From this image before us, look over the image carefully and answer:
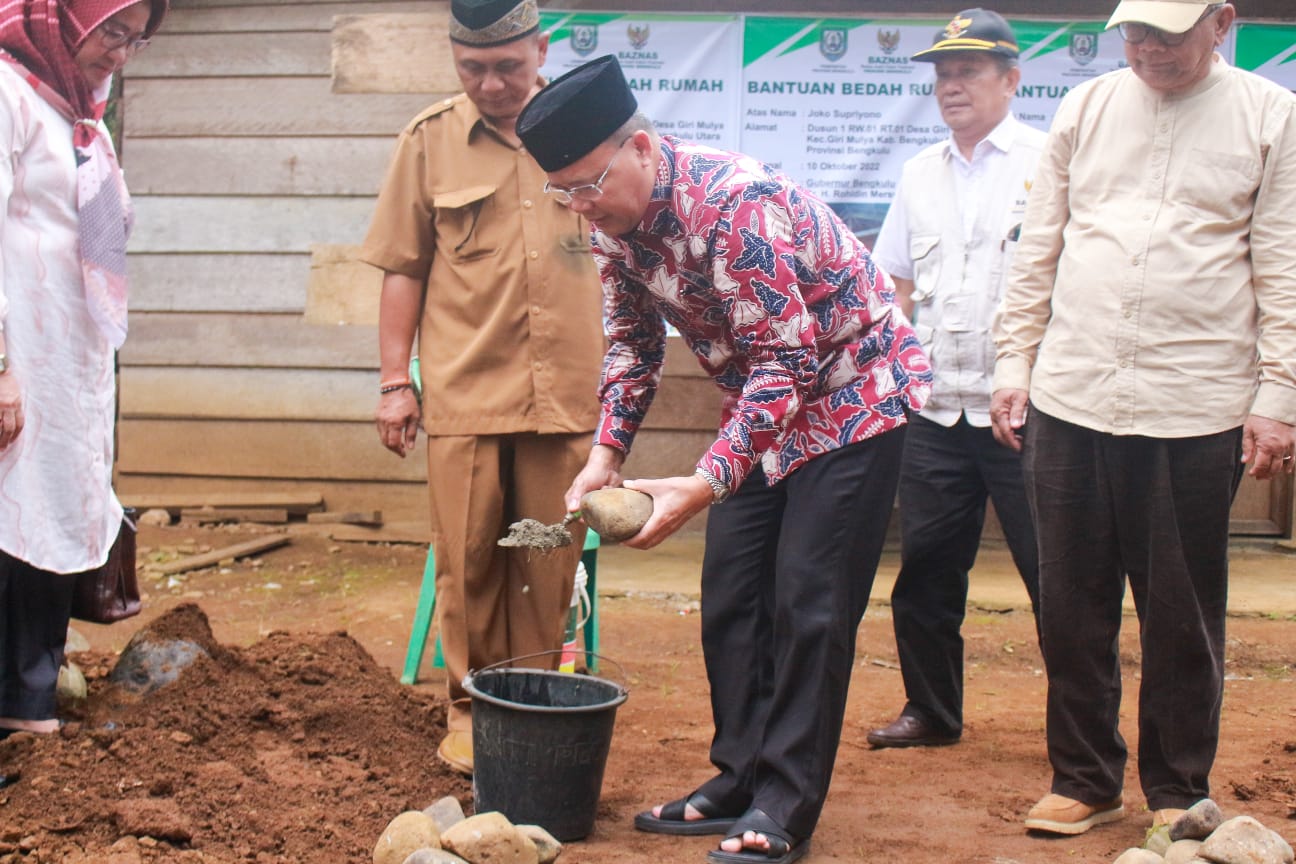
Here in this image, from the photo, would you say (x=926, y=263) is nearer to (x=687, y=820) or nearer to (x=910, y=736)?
(x=910, y=736)

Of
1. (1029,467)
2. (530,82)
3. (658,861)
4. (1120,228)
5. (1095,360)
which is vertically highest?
(530,82)

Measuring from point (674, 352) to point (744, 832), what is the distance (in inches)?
159

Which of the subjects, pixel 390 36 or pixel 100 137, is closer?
pixel 100 137

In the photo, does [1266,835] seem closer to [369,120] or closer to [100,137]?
[100,137]

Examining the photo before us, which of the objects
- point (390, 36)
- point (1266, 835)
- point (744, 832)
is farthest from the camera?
point (390, 36)

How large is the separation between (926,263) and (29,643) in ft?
9.48

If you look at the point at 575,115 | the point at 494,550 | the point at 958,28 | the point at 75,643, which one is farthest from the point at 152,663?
the point at 958,28

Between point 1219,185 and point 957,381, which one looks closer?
point 1219,185

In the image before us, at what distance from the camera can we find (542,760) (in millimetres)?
3414

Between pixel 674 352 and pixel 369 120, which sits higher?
pixel 369 120

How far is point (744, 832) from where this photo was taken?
11.0 ft

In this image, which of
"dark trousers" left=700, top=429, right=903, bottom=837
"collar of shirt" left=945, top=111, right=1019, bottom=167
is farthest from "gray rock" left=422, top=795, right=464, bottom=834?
"collar of shirt" left=945, top=111, right=1019, bottom=167

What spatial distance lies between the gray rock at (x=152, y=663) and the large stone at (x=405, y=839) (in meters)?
1.35

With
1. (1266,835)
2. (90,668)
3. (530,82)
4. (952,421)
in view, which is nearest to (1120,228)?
(952,421)
